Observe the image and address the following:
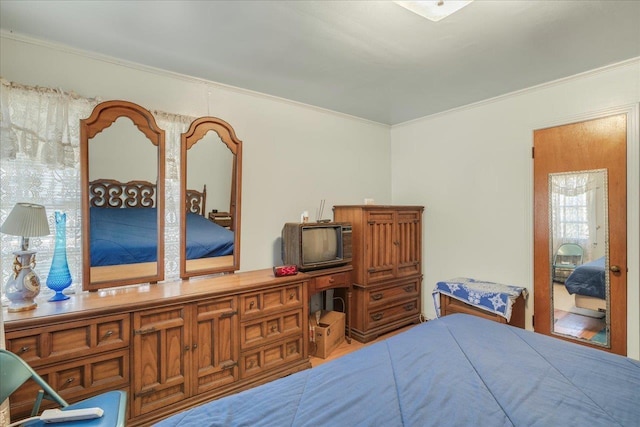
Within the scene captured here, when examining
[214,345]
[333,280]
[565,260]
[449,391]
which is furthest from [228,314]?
[565,260]

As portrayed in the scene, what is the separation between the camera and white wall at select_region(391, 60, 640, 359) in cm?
238

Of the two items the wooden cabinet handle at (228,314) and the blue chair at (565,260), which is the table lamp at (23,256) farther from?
the blue chair at (565,260)

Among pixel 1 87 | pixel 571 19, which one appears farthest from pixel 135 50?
pixel 571 19

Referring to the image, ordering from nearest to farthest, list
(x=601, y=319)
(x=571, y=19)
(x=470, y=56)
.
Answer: (x=571, y=19) < (x=470, y=56) < (x=601, y=319)

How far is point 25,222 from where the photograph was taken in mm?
1702

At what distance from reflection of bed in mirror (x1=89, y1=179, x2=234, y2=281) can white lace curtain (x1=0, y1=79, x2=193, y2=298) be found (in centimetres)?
11

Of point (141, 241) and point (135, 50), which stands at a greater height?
point (135, 50)

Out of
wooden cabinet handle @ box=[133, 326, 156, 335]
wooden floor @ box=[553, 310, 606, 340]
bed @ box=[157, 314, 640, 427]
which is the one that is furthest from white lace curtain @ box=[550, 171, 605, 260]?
wooden cabinet handle @ box=[133, 326, 156, 335]

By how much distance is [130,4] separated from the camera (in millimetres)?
1670

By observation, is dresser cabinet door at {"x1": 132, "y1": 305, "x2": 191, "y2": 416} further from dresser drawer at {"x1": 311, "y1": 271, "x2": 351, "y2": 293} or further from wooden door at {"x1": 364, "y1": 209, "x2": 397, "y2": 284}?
wooden door at {"x1": 364, "y1": 209, "x2": 397, "y2": 284}

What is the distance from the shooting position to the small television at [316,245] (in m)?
2.76

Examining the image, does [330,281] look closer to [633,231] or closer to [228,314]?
[228,314]

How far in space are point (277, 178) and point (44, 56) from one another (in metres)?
1.90

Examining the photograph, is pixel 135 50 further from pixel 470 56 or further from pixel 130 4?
pixel 470 56
